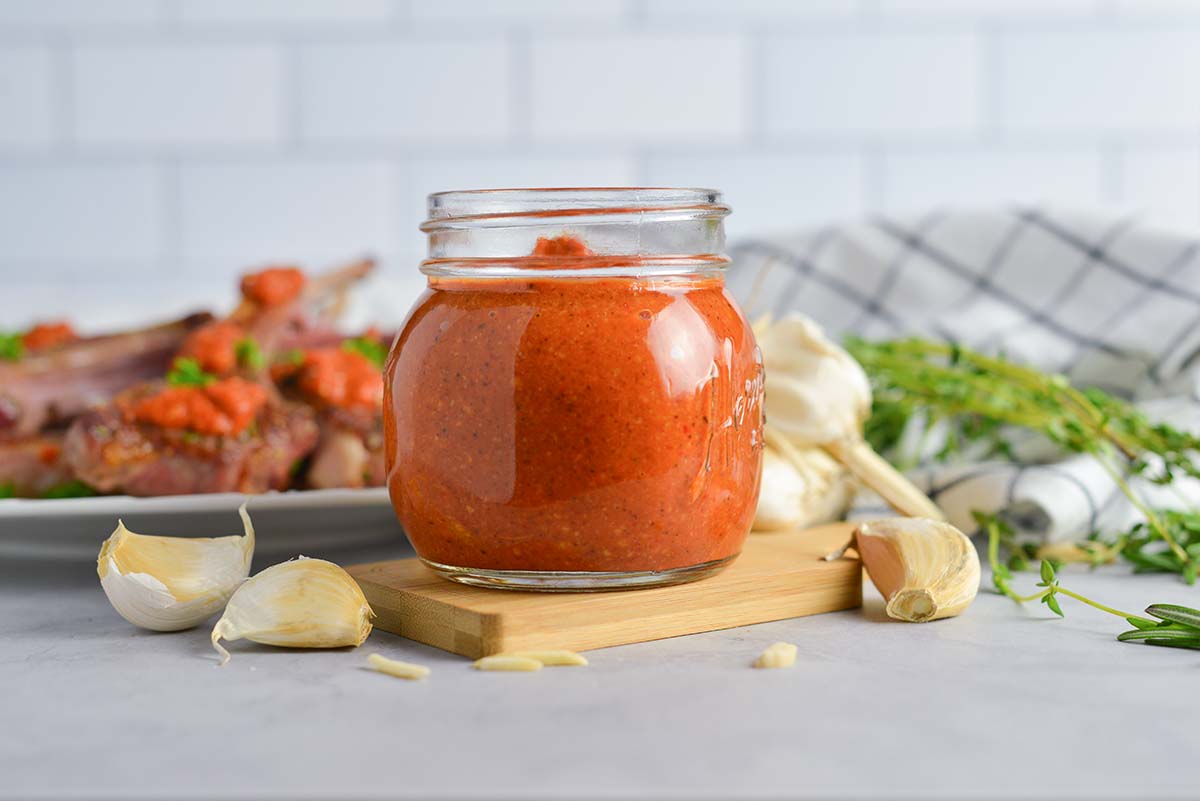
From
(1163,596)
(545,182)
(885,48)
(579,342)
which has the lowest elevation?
(1163,596)

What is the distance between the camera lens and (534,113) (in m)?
2.45

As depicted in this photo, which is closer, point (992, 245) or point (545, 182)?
point (992, 245)

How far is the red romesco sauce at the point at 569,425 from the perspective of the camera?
2.57 feet

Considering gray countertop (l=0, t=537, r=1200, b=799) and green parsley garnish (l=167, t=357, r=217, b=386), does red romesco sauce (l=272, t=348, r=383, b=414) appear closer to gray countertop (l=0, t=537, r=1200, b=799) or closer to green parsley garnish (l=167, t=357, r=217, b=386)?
green parsley garnish (l=167, t=357, r=217, b=386)

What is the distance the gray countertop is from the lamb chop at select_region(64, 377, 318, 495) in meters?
0.22

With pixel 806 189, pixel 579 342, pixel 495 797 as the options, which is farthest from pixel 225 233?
pixel 495 797

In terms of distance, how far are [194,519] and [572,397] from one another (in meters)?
0.37

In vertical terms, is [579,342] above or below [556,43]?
below

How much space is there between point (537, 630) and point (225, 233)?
1926mm

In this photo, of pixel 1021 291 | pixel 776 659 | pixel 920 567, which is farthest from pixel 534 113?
pixel 776 659

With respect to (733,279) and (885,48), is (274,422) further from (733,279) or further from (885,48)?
(885,48)

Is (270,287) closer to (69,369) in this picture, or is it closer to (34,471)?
(69,369)

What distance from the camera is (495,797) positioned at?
55 cm

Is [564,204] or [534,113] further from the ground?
[534,113]
